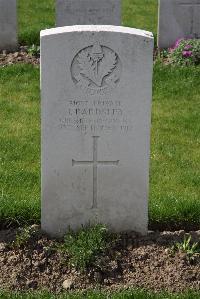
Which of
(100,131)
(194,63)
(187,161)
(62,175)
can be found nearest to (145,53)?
(100,131)

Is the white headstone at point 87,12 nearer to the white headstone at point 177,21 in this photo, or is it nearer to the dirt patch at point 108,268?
the white headstone at point 177,21

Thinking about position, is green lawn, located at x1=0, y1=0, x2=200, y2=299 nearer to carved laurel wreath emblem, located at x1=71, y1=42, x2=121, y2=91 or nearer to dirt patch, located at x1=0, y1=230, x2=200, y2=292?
dirt patch, located at x1=0, y1=230, x2=200, y2=292

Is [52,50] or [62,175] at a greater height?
[52,50]

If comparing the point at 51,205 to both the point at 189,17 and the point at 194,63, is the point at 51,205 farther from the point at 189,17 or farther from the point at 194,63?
the point at 189,17

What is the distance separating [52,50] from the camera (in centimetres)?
473

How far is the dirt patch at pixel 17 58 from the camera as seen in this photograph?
10012 millimetres

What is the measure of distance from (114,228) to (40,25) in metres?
7.94

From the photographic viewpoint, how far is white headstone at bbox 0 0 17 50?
1048cm

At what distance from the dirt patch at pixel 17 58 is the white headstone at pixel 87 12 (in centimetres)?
66

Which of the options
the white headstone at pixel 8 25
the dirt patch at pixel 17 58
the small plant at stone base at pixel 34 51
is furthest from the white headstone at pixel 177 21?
the white headstone at pixel 8 25

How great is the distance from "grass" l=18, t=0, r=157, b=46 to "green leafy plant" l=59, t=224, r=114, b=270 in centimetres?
669

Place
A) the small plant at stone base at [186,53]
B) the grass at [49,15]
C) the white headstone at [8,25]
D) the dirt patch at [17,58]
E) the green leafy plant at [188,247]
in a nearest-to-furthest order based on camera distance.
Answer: the green leafy plant at [188,247], the small plant at stone base at [186,53], the dirt patch at [17,58], the white headstone at [8,25], the grass at [49,15]

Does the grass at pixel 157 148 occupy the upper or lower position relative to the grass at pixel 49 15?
lower

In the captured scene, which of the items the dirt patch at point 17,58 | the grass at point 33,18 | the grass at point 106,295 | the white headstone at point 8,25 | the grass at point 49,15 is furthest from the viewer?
the grass at point 49,15
